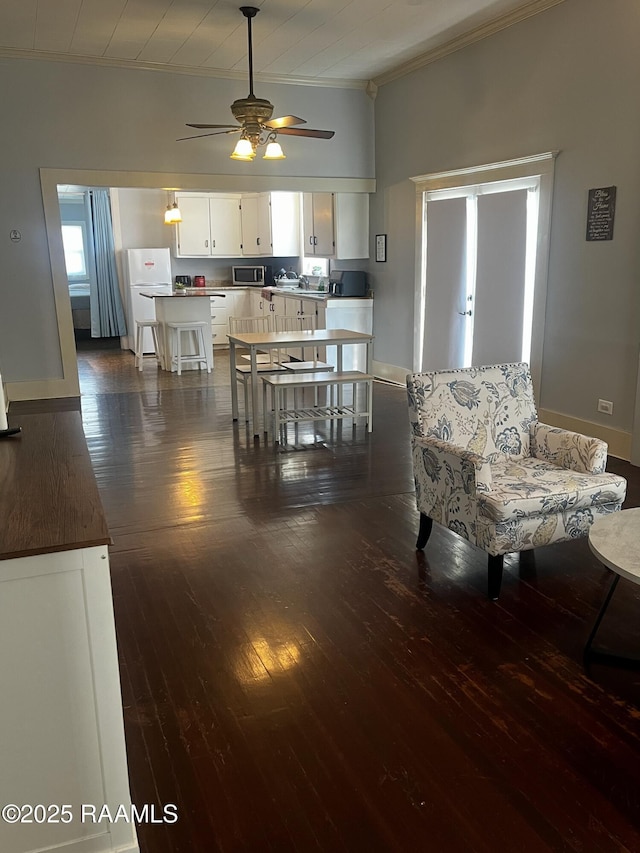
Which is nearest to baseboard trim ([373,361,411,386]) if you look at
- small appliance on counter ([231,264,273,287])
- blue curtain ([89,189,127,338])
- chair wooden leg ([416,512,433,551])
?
small appliance on counter ([231,264,273,287])

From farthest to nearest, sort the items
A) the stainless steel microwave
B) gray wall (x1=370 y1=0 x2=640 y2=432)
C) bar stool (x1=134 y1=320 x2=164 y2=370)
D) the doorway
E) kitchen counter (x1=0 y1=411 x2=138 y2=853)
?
the stainless steel microwave → bar stool (x1=134 y1=320 x2=164 y2=370) → the doorway → gray wall (x1=370 y1=0 x2=640 y2=432) → kitchen counter (x1=0 y1=411 x2=138 y2=853)

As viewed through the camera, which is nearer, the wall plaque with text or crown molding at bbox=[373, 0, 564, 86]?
the wall plaque with text

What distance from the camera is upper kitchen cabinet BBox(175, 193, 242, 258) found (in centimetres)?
1036

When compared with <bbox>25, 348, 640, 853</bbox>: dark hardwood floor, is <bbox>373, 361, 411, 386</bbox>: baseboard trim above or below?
above

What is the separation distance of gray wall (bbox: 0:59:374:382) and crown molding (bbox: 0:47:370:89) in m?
0.05

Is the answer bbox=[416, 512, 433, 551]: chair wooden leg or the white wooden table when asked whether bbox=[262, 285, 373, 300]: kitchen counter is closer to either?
the white wooden table

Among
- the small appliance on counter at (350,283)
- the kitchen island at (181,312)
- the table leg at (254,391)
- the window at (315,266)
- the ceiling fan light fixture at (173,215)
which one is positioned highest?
the ceiling fan light fixture at (173,215)

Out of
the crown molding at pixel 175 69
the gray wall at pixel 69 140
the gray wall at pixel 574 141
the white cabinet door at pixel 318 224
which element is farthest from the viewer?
the white cabinet door at pixel 318 224

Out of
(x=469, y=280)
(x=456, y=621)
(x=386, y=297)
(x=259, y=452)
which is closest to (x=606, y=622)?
(x=456, y=621)

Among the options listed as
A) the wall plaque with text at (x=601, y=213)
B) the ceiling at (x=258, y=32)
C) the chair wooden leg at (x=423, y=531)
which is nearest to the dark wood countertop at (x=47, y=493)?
the chair wooden leg at (x=423, y=531)

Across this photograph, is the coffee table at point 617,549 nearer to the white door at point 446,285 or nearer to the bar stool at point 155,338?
the white door at point 446,285

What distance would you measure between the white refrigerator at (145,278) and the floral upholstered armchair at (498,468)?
770 centimetres

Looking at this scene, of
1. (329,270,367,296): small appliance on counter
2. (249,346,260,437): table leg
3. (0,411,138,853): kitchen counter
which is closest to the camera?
(0,411,138,853): kitchen counter

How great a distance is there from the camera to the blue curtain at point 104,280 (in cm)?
Answer: 1030
